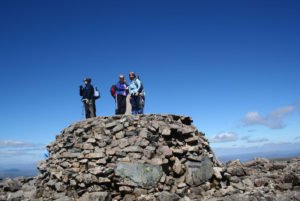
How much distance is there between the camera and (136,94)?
17.1 m

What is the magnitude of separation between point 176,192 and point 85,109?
23.8ft

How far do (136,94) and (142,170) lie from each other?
4527 mm

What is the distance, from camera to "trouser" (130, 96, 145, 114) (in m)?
17.4

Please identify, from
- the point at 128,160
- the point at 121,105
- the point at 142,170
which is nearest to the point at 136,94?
the point at 121,105

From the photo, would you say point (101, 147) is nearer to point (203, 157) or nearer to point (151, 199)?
point (151, 199)

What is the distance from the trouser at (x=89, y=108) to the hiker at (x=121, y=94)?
142 cm

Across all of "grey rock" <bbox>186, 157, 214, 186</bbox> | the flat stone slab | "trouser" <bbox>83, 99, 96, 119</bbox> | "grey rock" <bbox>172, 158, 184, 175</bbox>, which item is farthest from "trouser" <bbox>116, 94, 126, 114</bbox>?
"grey rock" <bbox>186, 157, 214, 186</bbox>

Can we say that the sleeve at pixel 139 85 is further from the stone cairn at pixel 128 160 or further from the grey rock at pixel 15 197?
the grey rock at pixel 15 197

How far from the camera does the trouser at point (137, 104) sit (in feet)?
57.2

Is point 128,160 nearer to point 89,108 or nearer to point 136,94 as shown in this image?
point 136,94

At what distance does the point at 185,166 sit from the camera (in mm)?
15141

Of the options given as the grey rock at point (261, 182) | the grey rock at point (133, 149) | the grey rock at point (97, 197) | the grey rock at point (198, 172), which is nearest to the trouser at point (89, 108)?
the grey rock at point (133, 149)

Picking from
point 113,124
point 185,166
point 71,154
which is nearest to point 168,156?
point 185,166

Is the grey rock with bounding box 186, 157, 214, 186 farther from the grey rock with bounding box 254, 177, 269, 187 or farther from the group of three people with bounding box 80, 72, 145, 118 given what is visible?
the group of three people with bounding box 80, 72, 145, 118
